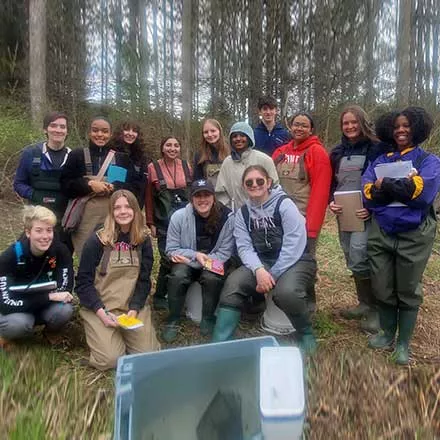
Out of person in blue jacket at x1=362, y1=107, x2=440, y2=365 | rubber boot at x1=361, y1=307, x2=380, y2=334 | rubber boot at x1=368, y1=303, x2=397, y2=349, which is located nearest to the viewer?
person in blue jacket at x1=362, y1=107, x2=440, y2=365

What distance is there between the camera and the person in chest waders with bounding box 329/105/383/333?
3.53m

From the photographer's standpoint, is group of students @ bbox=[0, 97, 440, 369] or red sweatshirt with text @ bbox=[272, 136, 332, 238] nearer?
group of students @ bbox=[0, 97, 440, 369]

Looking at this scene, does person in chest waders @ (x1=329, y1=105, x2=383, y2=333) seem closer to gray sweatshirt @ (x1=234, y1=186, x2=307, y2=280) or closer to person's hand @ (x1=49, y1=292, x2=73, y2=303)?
gray sweatshirt @ (x1=234, y1=186, x2=307, y2=280)

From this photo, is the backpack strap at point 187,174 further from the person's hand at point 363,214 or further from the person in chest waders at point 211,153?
the person's hand at point 363,214

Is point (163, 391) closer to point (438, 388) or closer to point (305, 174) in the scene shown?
point (438, 388)

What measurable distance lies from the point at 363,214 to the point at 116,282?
74.2 inches

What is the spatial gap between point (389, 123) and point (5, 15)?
11.4 meters

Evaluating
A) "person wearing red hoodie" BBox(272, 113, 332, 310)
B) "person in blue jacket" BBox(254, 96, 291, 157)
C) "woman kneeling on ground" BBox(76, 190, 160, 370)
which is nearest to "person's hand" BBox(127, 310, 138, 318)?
"woman kneeling on ground" BBox(76, 190, 160, 370)

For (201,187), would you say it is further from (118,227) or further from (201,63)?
(201,63)

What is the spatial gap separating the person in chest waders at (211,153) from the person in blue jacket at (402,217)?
1.27 metres

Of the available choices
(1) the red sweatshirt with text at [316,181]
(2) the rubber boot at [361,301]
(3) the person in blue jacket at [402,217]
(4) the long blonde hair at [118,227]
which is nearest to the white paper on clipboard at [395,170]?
(3) the person in blue jacket at [402,217]

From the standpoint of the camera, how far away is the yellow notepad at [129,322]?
319cm

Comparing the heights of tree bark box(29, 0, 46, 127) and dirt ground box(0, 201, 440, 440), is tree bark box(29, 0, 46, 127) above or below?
above

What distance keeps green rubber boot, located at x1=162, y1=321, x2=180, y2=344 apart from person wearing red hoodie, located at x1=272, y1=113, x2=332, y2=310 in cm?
112
